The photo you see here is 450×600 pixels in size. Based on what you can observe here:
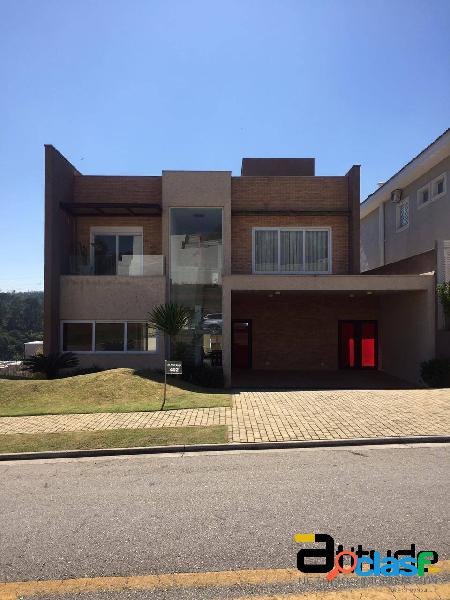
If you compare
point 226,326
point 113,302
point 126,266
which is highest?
point 126,266

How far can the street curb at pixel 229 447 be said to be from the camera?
775cm

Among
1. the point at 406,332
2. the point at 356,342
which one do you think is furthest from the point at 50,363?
the point at 406,332

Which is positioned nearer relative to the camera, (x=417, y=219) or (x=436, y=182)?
(x=436, y=182)

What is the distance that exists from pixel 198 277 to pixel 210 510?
39.7 ft

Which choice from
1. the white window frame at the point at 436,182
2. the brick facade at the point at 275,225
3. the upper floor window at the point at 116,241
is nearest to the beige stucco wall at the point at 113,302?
the upper floor window at the point at 116,241

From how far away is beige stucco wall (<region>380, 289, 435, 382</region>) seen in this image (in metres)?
14.9

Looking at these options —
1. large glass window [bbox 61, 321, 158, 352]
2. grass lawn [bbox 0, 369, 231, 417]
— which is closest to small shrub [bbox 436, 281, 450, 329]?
grass lawn [bbox 0, 369, 231, 417]

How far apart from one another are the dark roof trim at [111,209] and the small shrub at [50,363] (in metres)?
6.19

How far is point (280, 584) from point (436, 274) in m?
13.4

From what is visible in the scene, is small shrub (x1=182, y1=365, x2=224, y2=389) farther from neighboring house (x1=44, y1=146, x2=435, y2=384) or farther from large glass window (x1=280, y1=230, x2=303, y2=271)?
large glass window (x1=280, y1=230, x2=303, y2=271)

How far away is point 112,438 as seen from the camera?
8.38m

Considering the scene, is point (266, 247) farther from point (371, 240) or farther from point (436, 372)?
point (371, 240)

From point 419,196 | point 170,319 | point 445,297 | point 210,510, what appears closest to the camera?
point 210,510

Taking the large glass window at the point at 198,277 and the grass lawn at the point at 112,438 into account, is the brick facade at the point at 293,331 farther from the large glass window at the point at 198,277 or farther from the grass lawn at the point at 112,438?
the grass lawn at the point at 112,438
